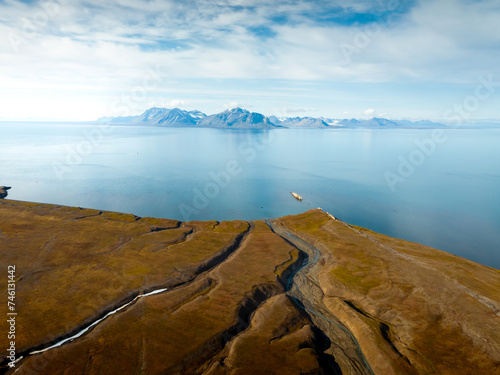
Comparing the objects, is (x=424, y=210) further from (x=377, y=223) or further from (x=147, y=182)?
(x=147, y=182)

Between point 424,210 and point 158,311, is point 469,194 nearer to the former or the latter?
point 424,210

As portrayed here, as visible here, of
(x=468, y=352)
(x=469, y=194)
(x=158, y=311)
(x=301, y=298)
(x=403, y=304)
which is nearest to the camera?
(x=468, y=352)

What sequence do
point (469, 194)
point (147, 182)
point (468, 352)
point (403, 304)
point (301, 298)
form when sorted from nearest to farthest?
point (468, 352)
point (403, 304)
point (301, 298)
point (469, 194)
point (147, 182)

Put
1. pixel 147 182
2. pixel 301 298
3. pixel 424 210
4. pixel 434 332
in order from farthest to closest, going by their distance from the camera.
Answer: pixel 147 182
pixel 424 210
pixel 301 298
pixel 434 332

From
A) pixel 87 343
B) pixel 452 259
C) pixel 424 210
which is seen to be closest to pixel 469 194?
pixel 424 210

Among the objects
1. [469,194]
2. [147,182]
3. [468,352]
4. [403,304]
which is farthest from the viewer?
[147,182]

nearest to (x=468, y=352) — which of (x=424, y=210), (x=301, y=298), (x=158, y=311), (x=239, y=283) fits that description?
(x=301, y=298)

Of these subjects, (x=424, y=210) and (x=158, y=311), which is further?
(x=424, y=210)
